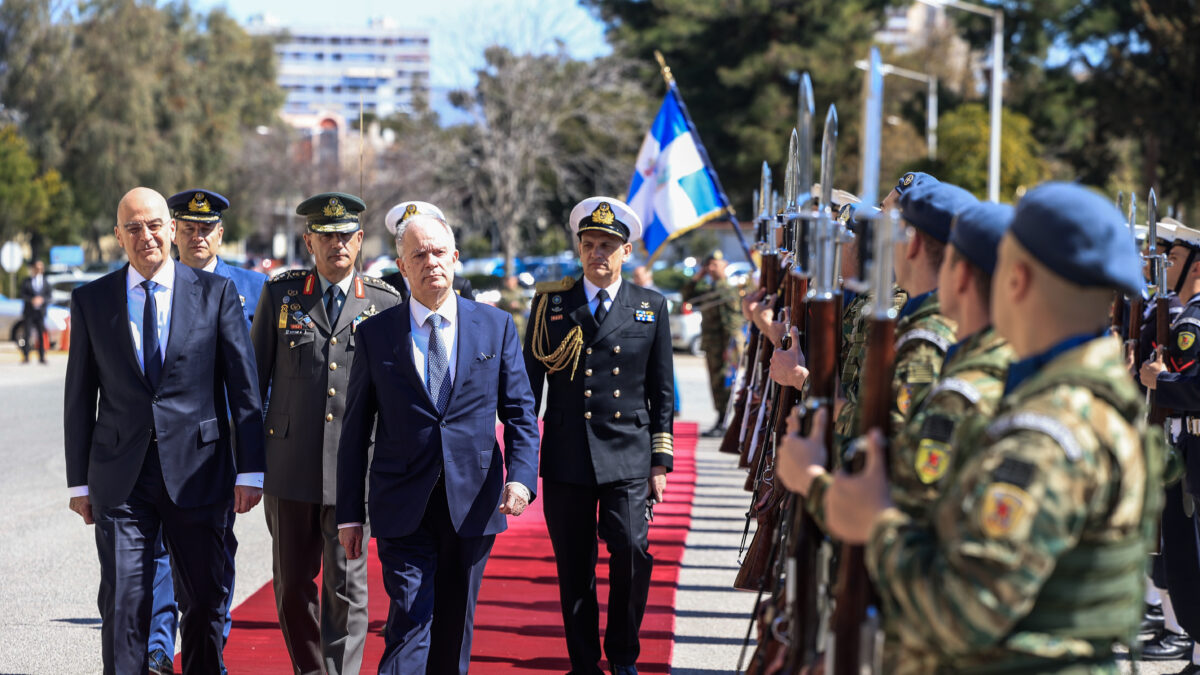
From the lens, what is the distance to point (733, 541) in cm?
949

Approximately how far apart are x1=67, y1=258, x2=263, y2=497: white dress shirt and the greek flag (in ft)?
16.4

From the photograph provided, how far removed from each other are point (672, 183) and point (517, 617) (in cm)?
432

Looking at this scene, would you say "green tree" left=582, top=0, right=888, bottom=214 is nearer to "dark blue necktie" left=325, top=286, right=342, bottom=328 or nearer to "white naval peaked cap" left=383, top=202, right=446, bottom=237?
"white naval peaked cap" left=383, top=202, right=446, bottom=237

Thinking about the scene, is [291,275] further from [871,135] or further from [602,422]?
[871,135]

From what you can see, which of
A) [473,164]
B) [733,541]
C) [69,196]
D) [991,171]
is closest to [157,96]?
[69,196]

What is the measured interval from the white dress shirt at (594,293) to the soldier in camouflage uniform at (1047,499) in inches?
139

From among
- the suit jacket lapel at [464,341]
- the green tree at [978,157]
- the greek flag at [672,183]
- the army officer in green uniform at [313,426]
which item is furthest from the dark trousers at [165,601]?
the green tree at [978,157]

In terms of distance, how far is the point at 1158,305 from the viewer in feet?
20.3

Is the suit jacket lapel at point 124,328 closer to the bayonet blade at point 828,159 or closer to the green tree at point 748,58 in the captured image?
the bayonet blade at point 828,159

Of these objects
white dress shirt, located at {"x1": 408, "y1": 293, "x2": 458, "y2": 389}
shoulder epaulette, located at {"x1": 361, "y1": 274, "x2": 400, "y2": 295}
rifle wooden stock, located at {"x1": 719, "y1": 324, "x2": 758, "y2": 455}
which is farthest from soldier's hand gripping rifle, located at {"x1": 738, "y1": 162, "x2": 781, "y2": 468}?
shoulder epaulette, located at {"x1": 361, "y1": 274, "x2": 400, "y2": 295}

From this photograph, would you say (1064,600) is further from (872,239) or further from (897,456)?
(872,239)

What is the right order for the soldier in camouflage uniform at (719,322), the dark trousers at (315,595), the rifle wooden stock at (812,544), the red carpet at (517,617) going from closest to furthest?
the rifle wooden stock at (812,544), the dark trousers at (315,595), the red carpet at (517,617), the soldier in camouflage uniform at (719,322)

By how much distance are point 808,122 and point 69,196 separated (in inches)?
1905

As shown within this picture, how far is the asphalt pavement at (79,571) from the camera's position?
6.27 metres
